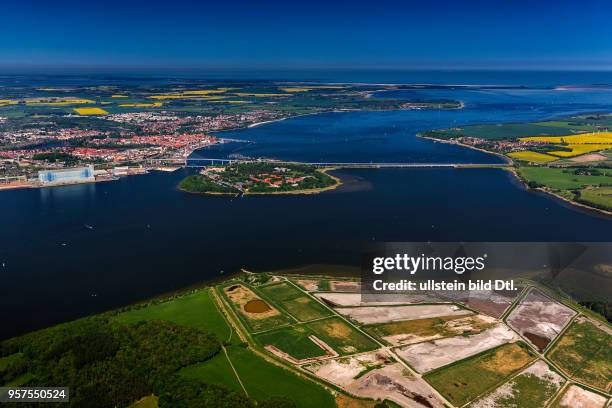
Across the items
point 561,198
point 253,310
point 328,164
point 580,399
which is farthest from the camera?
point 328,164

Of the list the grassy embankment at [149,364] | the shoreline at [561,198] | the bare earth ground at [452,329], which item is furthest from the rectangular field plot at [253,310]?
the shoreline at [561,198]

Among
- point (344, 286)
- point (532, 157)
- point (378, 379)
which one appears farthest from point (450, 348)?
point (532, 157)

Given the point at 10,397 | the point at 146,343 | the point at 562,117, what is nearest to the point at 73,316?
the point at 146,343

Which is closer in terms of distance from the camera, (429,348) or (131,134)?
(429,348)

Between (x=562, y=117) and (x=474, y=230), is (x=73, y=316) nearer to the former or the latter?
(x=474, y=230)

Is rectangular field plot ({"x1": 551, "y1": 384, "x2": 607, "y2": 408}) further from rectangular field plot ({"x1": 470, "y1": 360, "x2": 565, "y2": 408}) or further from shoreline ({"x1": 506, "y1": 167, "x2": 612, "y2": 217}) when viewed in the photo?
shoreline ({"x1": 506, "y1": 167, "x2": 612, "y2": 217})

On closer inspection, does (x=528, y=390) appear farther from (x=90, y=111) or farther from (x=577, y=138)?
(x=90, y=111)
